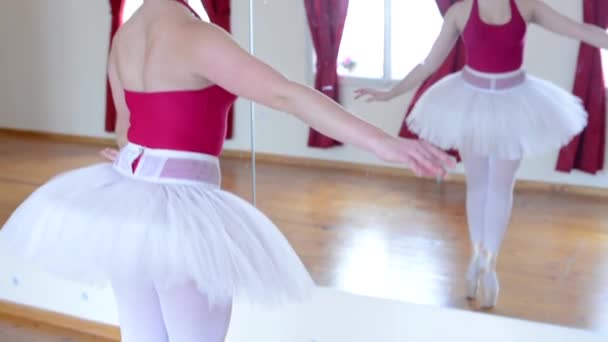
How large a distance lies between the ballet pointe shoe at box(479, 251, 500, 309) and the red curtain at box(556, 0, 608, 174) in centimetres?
36

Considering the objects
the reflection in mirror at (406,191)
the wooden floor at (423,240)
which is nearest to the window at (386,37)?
the reflection in mirror at (406,191)

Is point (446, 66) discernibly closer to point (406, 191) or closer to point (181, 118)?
point (406, 191)

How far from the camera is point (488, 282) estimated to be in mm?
2279

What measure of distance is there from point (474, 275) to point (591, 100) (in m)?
0.58

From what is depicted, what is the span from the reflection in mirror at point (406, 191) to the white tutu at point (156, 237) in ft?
2.80

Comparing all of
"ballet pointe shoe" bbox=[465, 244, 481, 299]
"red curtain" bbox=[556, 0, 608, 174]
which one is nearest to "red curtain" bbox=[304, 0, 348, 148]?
"ballet pointe shoe" bbox=[465, 244, 481, 299]

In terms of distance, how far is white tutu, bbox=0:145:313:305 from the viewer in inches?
55.7

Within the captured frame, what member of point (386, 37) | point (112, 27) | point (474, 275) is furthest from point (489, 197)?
point (112, 27)

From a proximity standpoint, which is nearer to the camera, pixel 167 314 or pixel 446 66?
pixel 167 314

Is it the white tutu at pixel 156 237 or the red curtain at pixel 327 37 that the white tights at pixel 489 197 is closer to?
the red curtain at pixel 327 37

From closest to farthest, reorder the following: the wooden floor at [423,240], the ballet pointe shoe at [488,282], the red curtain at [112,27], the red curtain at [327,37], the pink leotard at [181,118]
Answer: the pink leotard at [181,118], the wooden floor at [423,240], the ballet pointe shoe at [488,282], the red curtain at [327,37], the red curtain at [112,27]

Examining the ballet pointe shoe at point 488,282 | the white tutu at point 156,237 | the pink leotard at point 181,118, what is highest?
the pink leotard at point 181,118

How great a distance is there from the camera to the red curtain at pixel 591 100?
6.73ft

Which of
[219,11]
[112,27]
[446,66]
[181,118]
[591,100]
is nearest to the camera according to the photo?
[181,118]
